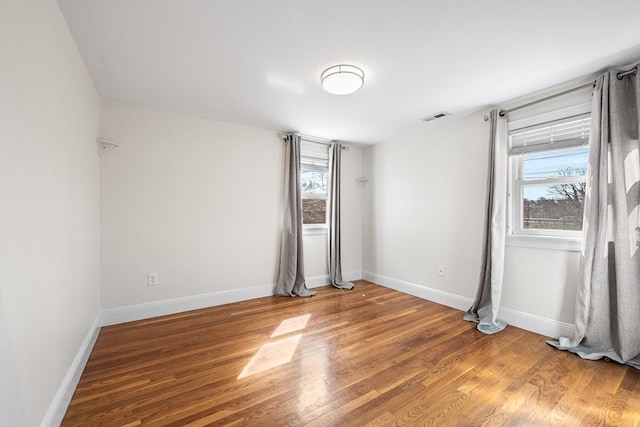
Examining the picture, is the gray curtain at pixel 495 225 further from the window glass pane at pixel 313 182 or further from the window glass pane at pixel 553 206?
the window glass pane at pixel 313 182

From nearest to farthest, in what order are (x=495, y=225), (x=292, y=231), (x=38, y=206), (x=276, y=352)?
(x=38, y=206)
(x=276, y=352)
(x=495, y=225)
(x=292, y=231)

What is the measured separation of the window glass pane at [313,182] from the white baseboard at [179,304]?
1551mm

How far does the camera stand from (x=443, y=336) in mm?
2551

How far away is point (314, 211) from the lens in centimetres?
432

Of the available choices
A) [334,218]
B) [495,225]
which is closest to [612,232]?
[495,225]

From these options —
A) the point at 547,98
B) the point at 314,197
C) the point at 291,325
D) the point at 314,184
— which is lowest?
the point at 291,325

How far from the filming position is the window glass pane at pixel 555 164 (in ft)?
8.07

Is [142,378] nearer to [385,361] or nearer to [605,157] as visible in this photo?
[385,361]

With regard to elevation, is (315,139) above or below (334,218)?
above

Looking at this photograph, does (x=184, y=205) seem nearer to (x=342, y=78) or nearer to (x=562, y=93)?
(x=342, y=78)

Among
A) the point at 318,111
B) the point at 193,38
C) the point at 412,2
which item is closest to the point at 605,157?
the point at 412,2

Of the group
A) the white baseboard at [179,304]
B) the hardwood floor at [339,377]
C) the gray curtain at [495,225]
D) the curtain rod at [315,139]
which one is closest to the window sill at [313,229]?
the white baseboard at [179,304]

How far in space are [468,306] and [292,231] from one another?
2.37 m

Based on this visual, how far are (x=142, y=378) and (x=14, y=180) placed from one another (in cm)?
149
